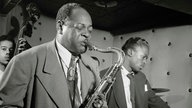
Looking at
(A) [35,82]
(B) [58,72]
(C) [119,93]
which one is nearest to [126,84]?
(C) [119,93]

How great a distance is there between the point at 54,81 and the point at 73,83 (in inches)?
6.1

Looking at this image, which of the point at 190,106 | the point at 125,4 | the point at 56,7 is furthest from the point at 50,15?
the point at 190,106

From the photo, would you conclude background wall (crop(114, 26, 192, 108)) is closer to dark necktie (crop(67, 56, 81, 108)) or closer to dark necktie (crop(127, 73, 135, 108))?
dark necktie (crop(127, 73, 135, 108))

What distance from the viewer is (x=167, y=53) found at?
3.65 m

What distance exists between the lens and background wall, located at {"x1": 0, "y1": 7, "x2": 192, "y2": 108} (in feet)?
11.2

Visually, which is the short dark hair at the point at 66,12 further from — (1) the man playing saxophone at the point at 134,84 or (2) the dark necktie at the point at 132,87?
(2) the dark necktie at the point at 132,87

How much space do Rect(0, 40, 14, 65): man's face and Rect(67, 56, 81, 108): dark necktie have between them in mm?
1432

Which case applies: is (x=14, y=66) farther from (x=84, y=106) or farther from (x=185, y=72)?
(x=185, y=72)

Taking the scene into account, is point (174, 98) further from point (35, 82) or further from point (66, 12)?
point (35, 82)

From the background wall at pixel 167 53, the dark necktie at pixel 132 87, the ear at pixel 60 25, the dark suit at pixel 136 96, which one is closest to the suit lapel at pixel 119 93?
the dark suit at pixel 136 96

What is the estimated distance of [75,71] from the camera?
5.77 feet

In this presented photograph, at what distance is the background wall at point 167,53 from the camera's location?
3.42m

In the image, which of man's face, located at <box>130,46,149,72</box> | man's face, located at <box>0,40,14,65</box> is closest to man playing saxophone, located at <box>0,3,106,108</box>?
man's face, located at <box>130,46,149,72</box>

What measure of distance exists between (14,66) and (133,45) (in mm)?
1737
